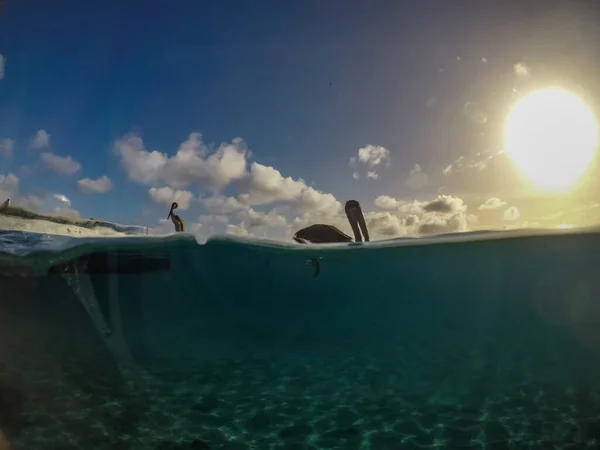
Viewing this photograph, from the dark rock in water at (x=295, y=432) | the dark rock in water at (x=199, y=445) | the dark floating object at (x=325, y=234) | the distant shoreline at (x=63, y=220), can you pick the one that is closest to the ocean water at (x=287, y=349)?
the dark rock in water at (x=295, y=432)

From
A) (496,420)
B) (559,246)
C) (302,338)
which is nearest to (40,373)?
(496,420)

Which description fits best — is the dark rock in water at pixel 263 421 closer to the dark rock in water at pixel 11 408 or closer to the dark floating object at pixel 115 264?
the dark rock in water at pixel 11 408

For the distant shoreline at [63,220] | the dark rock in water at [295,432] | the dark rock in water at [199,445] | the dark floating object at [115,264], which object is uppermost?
the distant shoreline at [63,220]

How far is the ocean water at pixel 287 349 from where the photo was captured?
284 inches

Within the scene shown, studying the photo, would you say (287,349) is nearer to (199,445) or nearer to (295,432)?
(295,432)

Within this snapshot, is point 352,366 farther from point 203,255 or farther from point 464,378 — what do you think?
point 203,255

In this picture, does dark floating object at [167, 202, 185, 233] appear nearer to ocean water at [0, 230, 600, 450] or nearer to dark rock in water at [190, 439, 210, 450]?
ocean water at [0, 230, 600, 450]

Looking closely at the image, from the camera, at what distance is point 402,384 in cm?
1039

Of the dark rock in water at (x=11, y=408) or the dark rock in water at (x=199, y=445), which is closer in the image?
the dark rock in water at (x=199, y=445)

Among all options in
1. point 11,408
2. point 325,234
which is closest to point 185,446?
point 11,408

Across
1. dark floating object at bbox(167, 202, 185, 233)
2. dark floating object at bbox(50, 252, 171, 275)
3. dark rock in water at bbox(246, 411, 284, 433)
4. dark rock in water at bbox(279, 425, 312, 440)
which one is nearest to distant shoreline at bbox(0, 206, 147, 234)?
dark floating object at bbox(167, 202, 185, 233)

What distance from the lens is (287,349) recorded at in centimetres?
2245

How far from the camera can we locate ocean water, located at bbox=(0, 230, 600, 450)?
721 cm

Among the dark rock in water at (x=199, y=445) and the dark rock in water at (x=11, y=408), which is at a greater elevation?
the dark rock in water at (x=199, y=445)
